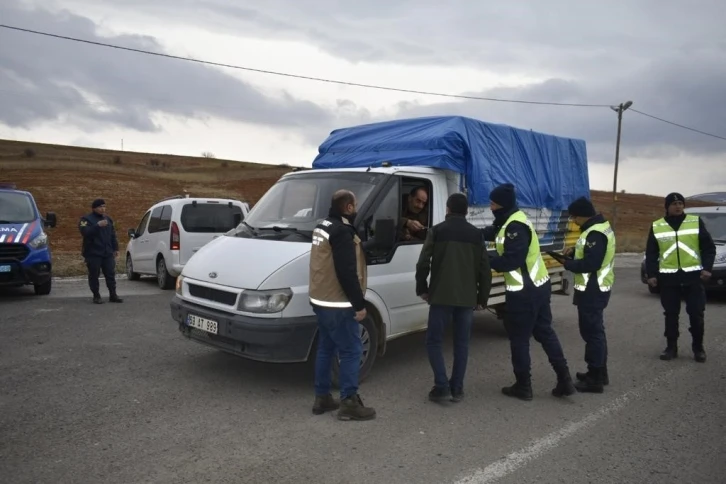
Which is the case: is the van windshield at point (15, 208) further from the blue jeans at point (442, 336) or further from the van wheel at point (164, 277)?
the blue jeans at point (442, 336)

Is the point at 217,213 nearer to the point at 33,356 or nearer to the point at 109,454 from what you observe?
the point at 33,356

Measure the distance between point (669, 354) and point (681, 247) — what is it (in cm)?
122

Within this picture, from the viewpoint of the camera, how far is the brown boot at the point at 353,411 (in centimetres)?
465

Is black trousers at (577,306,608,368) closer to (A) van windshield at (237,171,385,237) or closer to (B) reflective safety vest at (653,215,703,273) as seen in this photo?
(B) reflective safety vest at (653,215,703,273)

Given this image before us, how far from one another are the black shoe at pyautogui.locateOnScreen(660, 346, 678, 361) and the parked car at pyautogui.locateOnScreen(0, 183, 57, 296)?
9.24m

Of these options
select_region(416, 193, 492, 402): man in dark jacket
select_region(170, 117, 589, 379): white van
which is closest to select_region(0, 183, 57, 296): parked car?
select_region(170, 117, 589, 379): white van

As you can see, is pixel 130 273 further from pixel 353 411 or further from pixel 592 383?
pixel 592 383

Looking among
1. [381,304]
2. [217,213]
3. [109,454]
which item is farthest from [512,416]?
[217,213]

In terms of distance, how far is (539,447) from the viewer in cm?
421

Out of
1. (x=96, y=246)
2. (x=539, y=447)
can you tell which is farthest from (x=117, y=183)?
(x=539, y=447)

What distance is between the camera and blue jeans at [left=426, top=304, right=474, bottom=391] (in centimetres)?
508

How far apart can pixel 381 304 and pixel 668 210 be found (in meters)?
3.59

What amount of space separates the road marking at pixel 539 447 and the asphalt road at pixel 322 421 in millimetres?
14

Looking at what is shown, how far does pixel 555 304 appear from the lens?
10.6m
